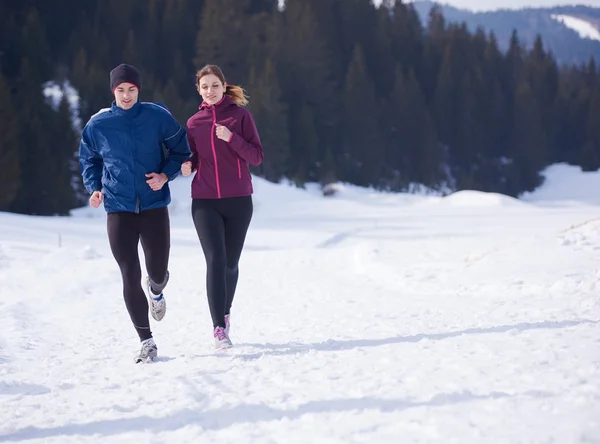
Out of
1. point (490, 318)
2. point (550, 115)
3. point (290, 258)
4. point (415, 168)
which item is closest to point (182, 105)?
A: point (415, 168)

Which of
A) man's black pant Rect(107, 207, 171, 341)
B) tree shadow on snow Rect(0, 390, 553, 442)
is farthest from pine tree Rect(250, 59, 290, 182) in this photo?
tree shadow on snow Rect(0, 390, 553, 442)

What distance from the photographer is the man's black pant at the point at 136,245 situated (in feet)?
14.6

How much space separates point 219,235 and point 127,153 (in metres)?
0.80

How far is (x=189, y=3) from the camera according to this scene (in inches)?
2282

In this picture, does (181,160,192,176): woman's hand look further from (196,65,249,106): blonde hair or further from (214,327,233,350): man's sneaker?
(214,327,233,350): man's sneaker

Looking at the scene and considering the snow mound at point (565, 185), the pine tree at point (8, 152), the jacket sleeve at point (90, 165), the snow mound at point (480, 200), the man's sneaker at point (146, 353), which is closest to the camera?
the jacket sleeve at point (90, 165)

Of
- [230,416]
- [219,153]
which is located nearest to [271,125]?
[219,153]

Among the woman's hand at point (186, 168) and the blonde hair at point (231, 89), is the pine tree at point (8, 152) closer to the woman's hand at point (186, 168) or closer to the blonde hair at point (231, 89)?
the blonde hair at point (231, 89)

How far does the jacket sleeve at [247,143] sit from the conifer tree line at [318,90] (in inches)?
1020

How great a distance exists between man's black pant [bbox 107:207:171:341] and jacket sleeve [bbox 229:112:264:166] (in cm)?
62

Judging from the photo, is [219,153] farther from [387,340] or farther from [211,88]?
[387,340]

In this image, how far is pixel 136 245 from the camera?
4.57 metres

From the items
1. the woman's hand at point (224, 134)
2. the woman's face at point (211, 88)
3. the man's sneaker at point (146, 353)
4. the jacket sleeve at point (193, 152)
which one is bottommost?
the man's sneaker at point (146, 353)

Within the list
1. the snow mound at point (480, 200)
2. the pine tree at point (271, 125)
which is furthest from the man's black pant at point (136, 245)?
the pine tree at point (271, 125)
